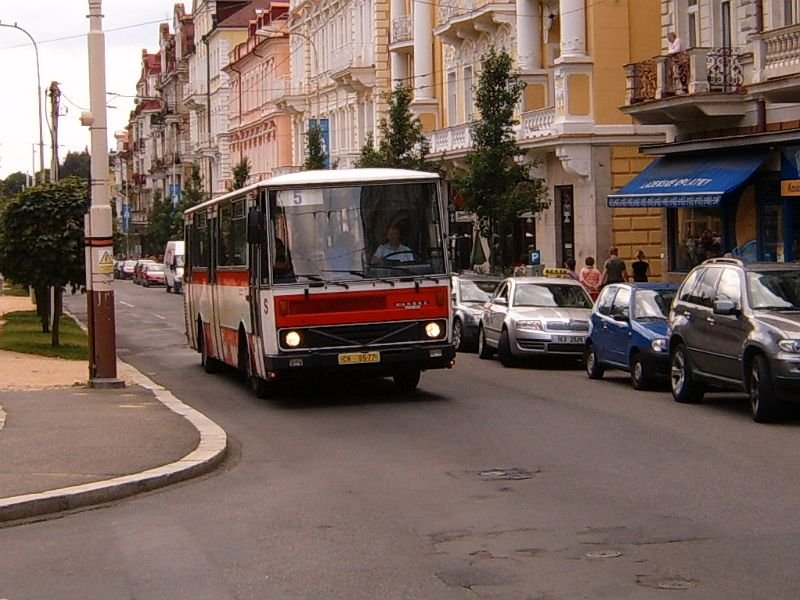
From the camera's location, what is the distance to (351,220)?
19.1 meters

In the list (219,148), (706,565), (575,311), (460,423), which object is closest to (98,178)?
(460,423)

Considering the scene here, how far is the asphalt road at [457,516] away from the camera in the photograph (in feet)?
27.6

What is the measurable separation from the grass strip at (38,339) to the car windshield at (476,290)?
753 centimetres

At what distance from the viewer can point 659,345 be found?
20703 millimetres

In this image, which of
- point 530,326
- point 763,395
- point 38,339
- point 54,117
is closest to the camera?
point 763,395

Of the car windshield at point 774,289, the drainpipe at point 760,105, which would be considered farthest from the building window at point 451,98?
the car windshield at point 774,289

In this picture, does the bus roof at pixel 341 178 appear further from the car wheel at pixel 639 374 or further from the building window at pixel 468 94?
the building window at pixel 468 94

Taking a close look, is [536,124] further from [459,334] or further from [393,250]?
[393,250]

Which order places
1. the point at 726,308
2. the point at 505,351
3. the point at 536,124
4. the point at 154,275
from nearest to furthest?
the point at 726,308, the point at 505,351, the point at 536,124, the point at 154,275

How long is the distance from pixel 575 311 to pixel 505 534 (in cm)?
1690

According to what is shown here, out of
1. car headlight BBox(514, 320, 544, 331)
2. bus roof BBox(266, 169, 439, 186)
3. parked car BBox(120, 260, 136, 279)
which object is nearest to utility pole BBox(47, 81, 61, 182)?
car headlight BBox(514, 320, 544, 331)

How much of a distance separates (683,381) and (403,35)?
131ft

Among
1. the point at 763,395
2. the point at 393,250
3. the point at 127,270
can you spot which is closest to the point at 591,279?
the point at 393,250

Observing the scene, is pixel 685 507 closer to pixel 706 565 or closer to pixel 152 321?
pixel 706 565
